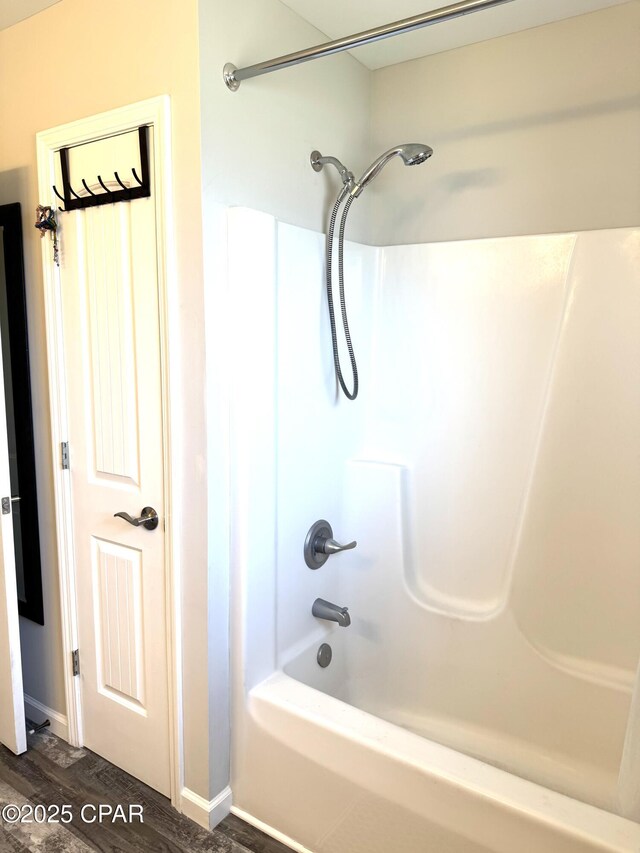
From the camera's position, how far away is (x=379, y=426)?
7.50 ft

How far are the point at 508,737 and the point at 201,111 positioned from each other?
216 centimetres

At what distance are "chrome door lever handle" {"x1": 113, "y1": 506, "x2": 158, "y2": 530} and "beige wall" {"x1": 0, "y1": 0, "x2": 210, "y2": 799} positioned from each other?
0.42 ft

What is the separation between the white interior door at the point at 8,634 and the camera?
1.95 metres

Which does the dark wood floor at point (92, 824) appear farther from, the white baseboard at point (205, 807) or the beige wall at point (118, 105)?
the beige wall at point (118, 105)

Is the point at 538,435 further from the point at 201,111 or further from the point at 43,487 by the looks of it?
the point at 43,487

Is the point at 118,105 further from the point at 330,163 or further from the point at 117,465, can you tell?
the point at 117,465

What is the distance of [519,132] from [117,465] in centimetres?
174

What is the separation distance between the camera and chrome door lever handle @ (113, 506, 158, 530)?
5.83 feet

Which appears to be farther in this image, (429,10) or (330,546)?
(330,546)

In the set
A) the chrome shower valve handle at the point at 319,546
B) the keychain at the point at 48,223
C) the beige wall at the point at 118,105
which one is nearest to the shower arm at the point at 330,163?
the beige wall at the point at 118,105

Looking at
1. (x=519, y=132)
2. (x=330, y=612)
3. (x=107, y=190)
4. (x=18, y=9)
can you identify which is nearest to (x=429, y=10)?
(x=519, y=132)

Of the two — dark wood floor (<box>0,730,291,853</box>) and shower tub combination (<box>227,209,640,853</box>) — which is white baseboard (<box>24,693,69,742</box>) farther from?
shower tub combination (<box>227,209,640,853</box>)

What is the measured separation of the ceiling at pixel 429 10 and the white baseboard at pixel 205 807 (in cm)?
222

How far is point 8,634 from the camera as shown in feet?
6.56
